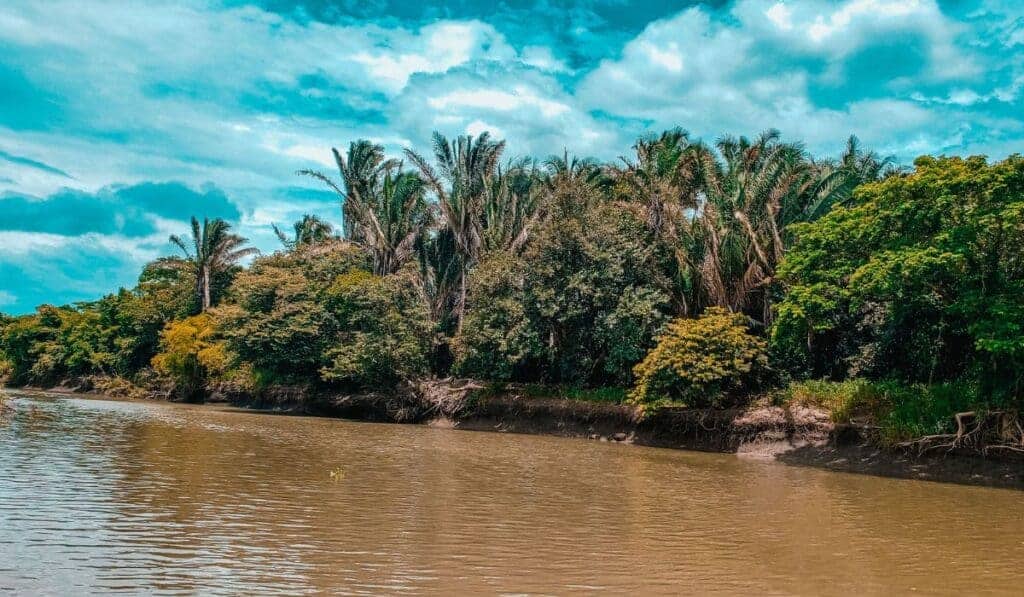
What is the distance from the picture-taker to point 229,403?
49.5 metres

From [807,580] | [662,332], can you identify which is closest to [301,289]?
[662,332]

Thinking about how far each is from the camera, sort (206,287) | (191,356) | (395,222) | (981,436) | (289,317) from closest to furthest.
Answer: (981,436) < (289,317) < (395,222) < (191,356) < (206,287)

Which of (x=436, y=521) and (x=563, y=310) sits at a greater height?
(x=563, y=310)

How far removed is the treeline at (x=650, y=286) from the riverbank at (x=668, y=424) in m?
0.92

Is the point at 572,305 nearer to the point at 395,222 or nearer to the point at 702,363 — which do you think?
the point at 702,363

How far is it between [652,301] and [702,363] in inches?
177

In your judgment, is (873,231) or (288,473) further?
(873,231)

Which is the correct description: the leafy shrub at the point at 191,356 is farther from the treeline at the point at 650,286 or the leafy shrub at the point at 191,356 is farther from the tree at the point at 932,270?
the tree at the point at 932,270

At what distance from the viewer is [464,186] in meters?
41.0

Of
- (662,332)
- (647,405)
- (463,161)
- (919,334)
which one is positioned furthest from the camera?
(463,161)

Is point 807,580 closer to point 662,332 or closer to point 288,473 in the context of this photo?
point 288,473

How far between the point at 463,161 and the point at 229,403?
23.7 meters

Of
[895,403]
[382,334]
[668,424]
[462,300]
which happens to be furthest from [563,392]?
[895,403]

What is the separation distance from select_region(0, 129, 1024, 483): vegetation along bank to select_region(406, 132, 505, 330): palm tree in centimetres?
13
